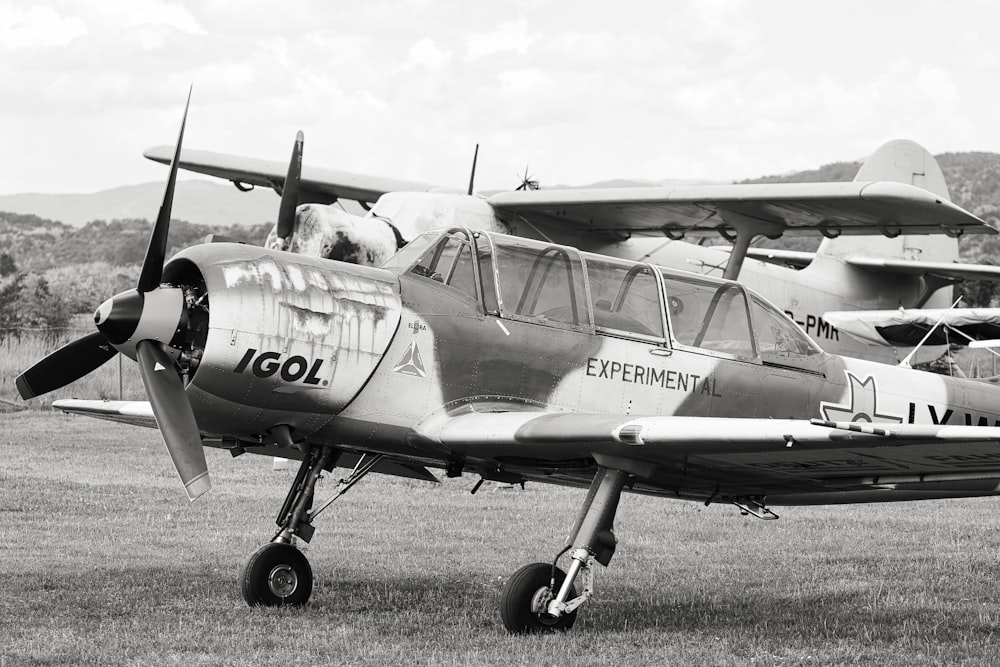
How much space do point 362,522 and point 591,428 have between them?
5736 millimetres

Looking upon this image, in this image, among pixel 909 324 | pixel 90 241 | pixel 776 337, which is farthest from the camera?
pixel 90 241

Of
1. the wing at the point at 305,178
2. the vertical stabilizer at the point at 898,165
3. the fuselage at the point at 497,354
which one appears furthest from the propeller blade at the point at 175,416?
the vertical stabilizer at the point at 898,165

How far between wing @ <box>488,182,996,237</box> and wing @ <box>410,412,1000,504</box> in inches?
285

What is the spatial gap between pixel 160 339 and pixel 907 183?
618 inches

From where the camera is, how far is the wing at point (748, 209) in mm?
14461

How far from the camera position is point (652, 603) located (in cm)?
814

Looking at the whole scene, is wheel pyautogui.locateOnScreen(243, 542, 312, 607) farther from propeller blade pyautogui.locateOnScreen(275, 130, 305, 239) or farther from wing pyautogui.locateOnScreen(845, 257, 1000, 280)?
wing pyautogui.locateOnScreen(845, 257, 1000, 280)

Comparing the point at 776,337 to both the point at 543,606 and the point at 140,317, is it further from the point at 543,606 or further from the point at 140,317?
the point at 140,317

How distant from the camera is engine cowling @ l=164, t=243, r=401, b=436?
6688mm

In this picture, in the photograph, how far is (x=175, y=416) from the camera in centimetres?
687

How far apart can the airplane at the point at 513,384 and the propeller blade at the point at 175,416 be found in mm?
12

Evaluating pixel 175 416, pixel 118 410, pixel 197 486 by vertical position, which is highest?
pixel 175 416

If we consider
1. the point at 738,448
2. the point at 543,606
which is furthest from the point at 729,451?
the point at 543,606

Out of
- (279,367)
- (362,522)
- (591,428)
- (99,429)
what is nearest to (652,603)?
(591,428)
